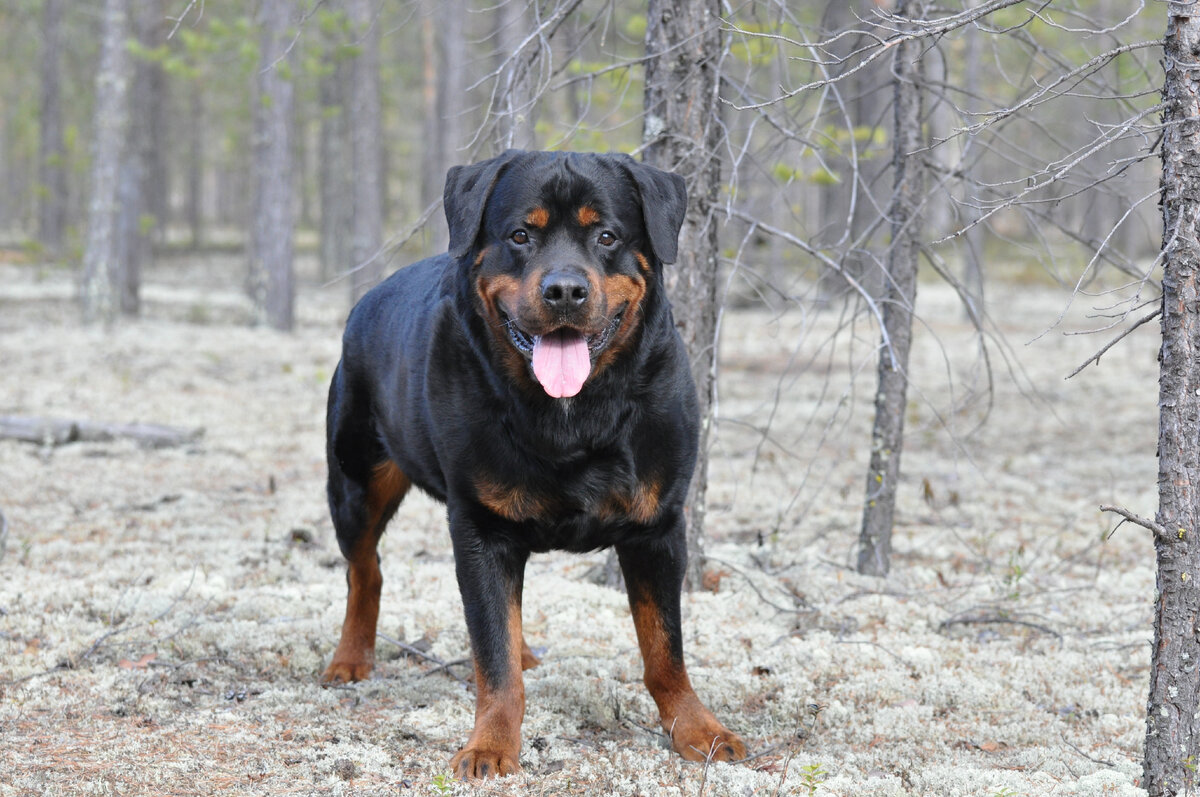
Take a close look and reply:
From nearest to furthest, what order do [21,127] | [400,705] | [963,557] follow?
[400,705] → [963,557] → [21,127]

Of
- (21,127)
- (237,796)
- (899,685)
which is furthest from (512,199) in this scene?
(21,127)

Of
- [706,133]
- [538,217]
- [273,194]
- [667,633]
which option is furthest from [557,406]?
[273,194]

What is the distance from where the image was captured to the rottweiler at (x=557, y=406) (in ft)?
10.8

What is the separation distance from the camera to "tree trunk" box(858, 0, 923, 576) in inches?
212

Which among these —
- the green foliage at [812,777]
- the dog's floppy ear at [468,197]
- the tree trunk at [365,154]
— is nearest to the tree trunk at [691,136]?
the dog's floppy ear at [468,197]

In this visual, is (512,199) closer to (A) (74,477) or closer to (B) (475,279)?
(B) (475,279)

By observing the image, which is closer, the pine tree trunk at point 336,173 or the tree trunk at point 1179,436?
the tree trunk at point 1179,436

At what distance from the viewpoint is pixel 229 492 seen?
7.57 metres

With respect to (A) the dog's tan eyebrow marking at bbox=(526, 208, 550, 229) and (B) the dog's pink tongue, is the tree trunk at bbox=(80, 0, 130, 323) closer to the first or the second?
(A) the dog's tan eyebrow marking at bbox=(526, 208, 550, 229)

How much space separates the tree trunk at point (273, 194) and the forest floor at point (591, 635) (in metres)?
7.42

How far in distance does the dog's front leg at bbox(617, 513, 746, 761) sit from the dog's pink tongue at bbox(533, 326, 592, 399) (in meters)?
0.66

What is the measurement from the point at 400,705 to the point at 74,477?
4742 millimetres

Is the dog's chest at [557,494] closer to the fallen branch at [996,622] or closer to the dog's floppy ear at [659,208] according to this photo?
the dog's floppy ear at [659,208]

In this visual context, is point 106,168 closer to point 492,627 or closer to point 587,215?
point 587,215
